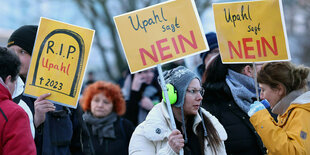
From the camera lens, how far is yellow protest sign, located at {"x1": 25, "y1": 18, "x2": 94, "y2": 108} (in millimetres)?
3547

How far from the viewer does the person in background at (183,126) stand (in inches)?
136

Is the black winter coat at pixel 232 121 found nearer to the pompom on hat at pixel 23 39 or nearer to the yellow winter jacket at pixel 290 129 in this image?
the yellow winter jacket at pixel 290 129

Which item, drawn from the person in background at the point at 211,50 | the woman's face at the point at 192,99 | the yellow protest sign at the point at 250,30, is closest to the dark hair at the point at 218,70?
the yellow protest sign at the point at 250,30

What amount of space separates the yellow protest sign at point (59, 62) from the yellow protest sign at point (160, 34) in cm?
34

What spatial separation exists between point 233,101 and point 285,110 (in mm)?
698

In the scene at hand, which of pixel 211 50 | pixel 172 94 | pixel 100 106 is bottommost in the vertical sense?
pixel 100 106

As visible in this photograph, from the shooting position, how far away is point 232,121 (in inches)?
161

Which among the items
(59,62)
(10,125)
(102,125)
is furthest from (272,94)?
(102,125)

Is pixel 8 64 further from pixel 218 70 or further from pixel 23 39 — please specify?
pixel 218 70

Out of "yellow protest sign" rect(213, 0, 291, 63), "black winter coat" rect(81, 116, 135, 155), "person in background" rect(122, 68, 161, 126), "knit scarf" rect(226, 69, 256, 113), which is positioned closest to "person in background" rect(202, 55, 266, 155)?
"knit scarf" rect(226, 69, 256, 113)

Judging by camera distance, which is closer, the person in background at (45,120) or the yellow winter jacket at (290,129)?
the yellow winter jacket at (290,129)

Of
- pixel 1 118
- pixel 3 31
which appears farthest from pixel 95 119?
pixel 3 31

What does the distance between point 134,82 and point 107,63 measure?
370 inches

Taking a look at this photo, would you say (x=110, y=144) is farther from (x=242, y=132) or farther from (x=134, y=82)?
(x=242, y=132)
